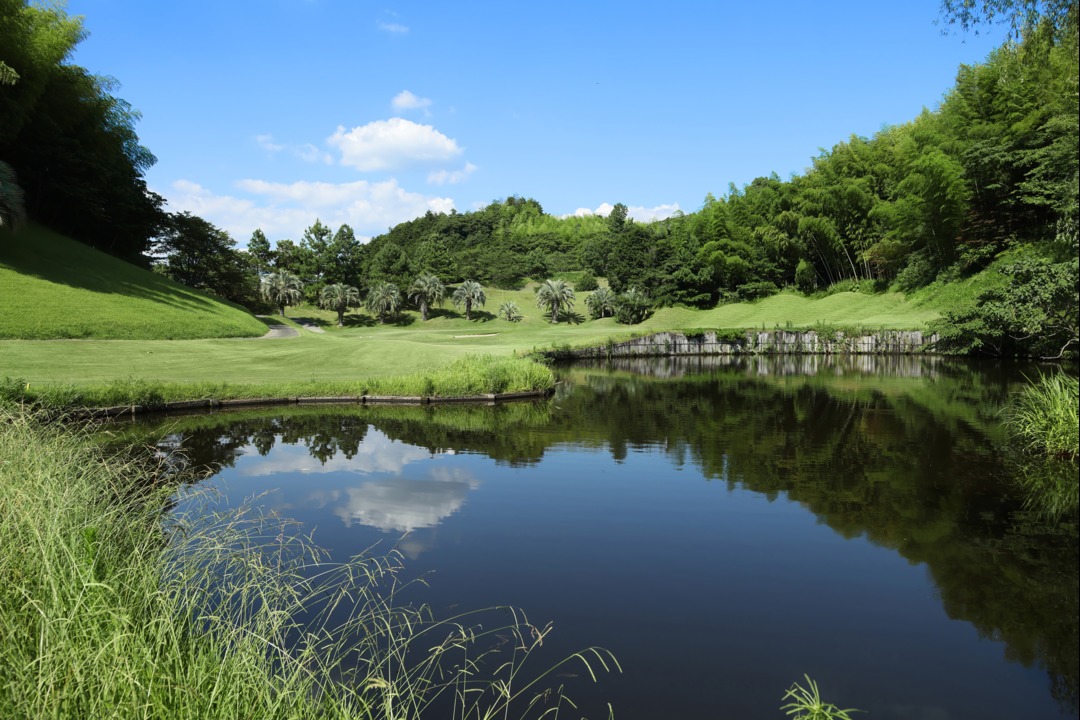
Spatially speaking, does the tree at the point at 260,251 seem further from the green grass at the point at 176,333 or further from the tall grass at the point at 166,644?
the tall grass at the point at 166,644

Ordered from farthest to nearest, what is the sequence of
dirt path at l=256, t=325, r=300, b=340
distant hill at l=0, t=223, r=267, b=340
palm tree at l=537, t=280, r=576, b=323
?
palm tree at l=537, t=280, r=576, b=323 < dirt path at l=256, t=325, r=300, b=340 < distant hill at l=0, t=223, r=267, b=340

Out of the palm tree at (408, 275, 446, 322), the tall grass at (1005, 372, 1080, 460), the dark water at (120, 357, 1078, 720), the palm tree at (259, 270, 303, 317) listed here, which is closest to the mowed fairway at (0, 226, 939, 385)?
the dark water at (120, 357, 1078, 720)

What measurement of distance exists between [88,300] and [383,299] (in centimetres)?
3652

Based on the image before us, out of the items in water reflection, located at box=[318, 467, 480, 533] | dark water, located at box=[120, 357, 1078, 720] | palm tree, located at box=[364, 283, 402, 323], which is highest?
palm tree, located at box=[364, 283, 402, 323]

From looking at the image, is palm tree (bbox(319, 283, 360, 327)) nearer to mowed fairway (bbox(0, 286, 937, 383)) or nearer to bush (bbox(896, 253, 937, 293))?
mowed fairway (bbox(0, 286, 937, 383))

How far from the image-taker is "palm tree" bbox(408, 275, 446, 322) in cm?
7162

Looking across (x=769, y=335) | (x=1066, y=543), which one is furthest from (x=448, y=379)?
(x=769, y=335)

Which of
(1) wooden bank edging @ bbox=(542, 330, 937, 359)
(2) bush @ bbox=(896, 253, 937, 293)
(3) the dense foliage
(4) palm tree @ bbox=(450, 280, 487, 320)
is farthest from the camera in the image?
(4) palm tree @ bbox=(450, 280, 487, 320)

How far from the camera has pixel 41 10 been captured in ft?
135

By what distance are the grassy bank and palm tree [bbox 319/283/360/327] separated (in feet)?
158

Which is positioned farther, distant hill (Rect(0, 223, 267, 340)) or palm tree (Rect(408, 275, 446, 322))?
palm tree (Rect(408, 275, 446, 322))

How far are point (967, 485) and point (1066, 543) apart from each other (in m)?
3.05

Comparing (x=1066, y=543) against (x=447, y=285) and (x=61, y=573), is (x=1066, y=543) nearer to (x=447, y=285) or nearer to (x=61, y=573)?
(x=61, y=573)

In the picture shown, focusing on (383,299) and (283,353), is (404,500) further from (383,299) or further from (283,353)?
(383,299)
